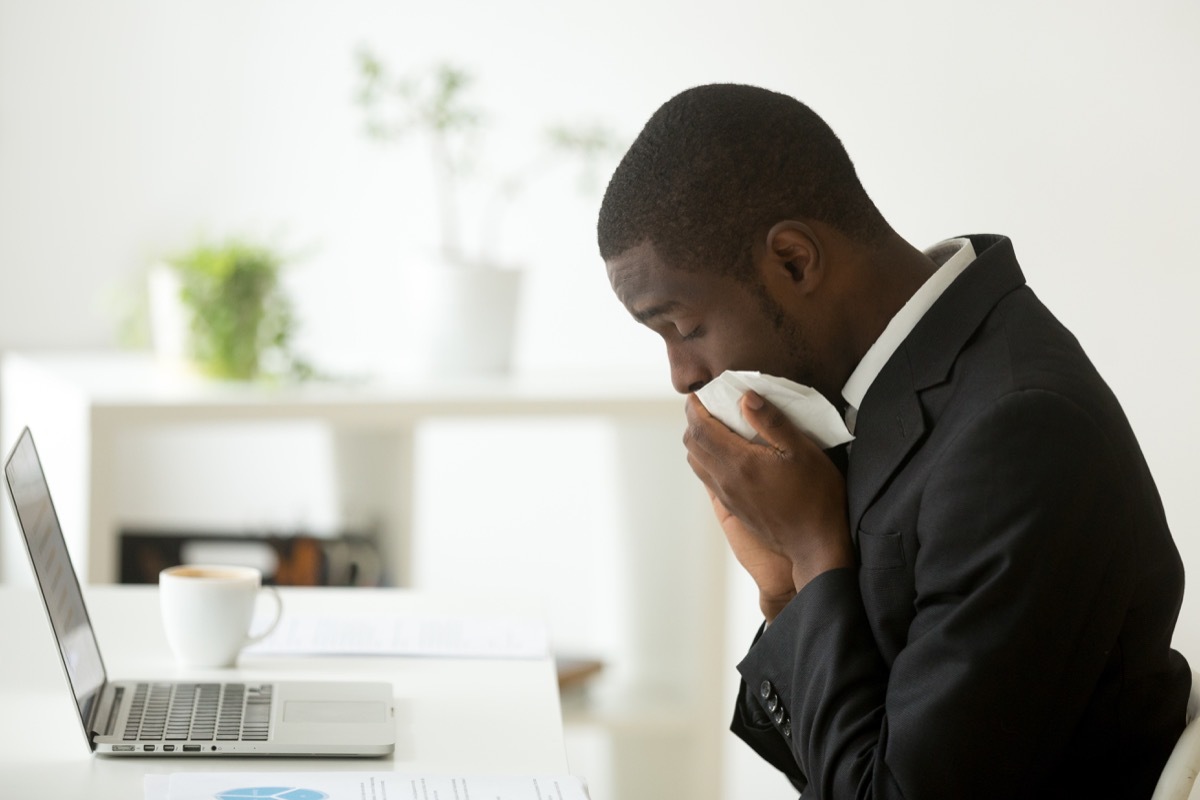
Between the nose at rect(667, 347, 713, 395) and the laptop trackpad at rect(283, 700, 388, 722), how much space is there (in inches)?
15.6

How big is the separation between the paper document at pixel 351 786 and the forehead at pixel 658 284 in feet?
1.31

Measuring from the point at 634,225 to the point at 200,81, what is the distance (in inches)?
76.1

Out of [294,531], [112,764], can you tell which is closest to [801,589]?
[112,764]

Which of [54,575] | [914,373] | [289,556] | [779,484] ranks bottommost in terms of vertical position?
[289,556]

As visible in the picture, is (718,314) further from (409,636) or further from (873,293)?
(409,636)

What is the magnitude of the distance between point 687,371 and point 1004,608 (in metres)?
0.37

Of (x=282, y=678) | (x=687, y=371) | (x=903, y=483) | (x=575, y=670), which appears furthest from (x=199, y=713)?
(x=575, y=670)

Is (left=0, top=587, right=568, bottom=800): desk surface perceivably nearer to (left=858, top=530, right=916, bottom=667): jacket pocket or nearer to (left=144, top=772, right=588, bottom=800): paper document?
(left=144, top=772, right=588, bottom=800): paper document

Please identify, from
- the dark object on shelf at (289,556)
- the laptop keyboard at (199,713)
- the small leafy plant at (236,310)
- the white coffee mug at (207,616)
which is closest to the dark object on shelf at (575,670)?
the dark object on shelf at (289,556)

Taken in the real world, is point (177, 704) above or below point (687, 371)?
below

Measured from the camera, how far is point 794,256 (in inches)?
45.2

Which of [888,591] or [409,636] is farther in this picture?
[409,636]

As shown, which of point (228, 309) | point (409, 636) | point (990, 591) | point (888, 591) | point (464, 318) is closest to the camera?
point (990, 591)

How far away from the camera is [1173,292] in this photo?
1.64m
